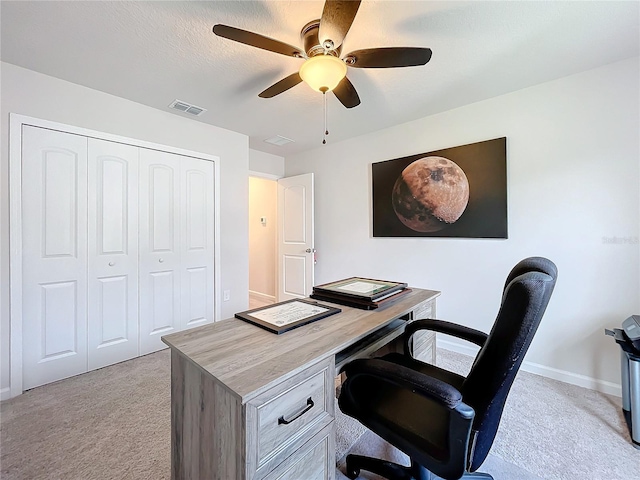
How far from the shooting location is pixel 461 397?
849 mm

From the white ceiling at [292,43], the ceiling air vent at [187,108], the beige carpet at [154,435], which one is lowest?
the beige carpet at [154,435]

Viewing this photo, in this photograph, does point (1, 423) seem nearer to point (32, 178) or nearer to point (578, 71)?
point (32, 178)

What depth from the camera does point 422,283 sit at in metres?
2.94

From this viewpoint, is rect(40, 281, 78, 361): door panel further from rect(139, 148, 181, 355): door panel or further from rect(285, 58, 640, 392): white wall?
rect(285, 58, 640, 392): white wall

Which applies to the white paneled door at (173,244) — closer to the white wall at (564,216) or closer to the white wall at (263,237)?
the white wall at (263,237)

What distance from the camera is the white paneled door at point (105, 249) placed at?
82.5 inches

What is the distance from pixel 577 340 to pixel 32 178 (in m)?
4.39

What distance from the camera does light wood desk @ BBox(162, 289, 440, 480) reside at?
77cm

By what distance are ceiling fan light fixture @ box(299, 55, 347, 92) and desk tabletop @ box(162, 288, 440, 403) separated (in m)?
1.34

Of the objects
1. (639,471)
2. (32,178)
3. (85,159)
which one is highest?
(85,159)

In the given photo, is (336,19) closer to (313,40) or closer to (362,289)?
(313,40)

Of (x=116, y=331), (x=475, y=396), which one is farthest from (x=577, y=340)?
(x=116, y=331)

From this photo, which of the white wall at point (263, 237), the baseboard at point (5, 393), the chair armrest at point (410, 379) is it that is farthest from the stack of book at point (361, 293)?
the white wall at point (263, 237)

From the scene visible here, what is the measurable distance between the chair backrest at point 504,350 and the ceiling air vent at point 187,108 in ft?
9.67
